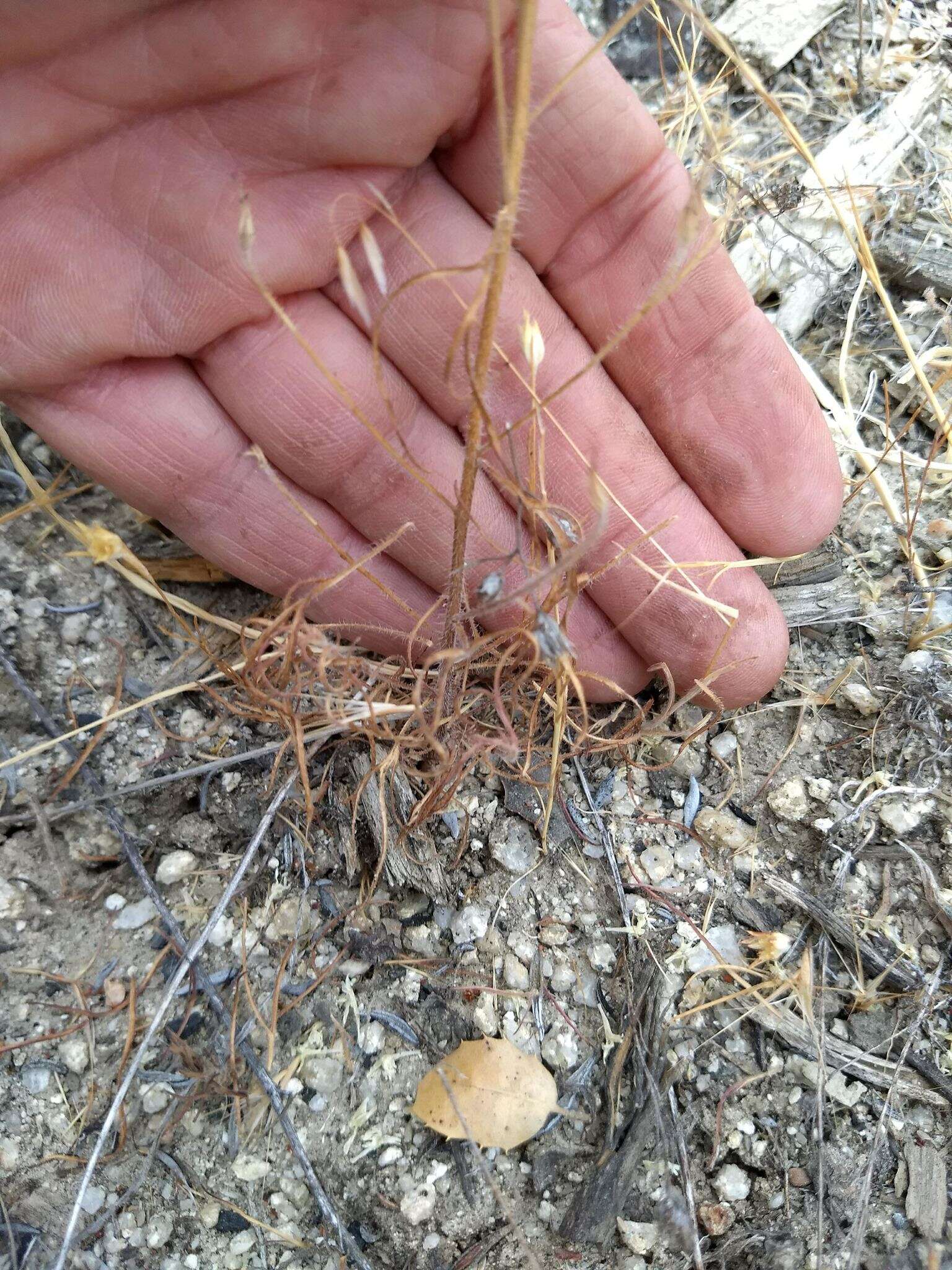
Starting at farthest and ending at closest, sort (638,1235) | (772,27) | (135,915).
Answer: (772,27)
(135,915)
(638,1235)

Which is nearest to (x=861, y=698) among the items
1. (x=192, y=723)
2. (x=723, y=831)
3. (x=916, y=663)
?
(x=916, y=663)

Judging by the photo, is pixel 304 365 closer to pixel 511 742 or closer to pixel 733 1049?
pixel 511 742

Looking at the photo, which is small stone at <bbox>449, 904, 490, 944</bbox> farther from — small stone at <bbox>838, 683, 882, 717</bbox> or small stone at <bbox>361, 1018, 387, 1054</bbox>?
small stone at <bbox>838, 683, 882, 717</bbox>

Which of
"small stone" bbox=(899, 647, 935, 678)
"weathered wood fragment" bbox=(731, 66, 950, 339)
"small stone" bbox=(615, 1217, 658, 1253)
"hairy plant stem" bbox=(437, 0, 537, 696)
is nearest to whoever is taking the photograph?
"hairy plant stem" bbox=(437, 0, 537, 696)

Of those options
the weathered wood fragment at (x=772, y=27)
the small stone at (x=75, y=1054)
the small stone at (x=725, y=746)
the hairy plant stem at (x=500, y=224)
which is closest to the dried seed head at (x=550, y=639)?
the hairy plant stem at (x=500, y=224)

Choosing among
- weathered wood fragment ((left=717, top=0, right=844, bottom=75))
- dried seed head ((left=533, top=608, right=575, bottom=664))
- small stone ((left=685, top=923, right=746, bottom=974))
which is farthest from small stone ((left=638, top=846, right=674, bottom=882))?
weathered wood fragment ((left=717, top=0, right=844, bottom=75))

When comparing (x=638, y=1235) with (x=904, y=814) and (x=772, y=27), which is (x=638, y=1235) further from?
(x=772, y=27)
